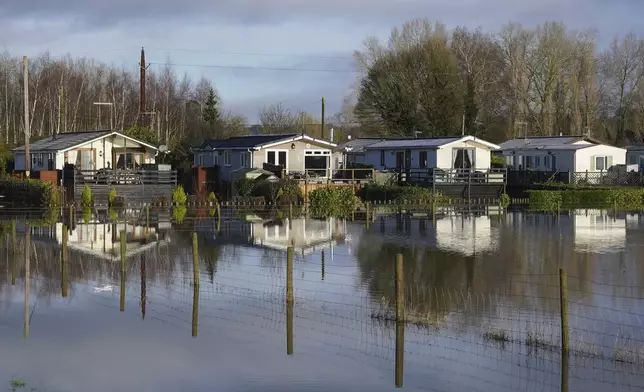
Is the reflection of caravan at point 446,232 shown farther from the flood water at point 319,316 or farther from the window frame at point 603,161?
the window frame at point 603,161

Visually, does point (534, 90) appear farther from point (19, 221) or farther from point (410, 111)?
point (19, 221)

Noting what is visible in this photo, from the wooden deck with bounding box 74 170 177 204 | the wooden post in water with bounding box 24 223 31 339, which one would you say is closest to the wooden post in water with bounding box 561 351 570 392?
the wooden post in water with bounding box 24 223 31 339

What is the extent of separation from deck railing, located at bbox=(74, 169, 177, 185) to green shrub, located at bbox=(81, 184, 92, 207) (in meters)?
1.49

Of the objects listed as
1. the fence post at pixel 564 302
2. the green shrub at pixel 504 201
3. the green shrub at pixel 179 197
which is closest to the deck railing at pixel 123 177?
the green shrub at pixel 179 197

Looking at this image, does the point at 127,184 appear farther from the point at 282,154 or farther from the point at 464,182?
the point at 464,182

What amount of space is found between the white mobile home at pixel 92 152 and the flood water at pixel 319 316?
2462cm

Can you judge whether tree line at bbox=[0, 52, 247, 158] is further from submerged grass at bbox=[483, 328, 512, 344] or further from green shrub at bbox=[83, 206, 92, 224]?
submerged grass at bbox=[483, 328, 512, 344]

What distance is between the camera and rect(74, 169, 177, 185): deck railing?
48491 millimetres

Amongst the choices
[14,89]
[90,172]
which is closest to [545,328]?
[90,172]

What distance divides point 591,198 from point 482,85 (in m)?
29.6

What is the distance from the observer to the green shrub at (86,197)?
46.1 m


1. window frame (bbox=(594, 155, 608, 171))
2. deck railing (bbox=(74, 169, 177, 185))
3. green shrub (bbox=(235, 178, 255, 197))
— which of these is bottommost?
green shrub (bbox=(235, 178, 255, 197))

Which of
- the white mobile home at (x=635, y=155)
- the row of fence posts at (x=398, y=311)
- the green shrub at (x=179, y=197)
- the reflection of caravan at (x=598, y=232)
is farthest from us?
the white mobile home at (x=635, y=155)

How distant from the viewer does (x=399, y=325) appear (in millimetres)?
16172
